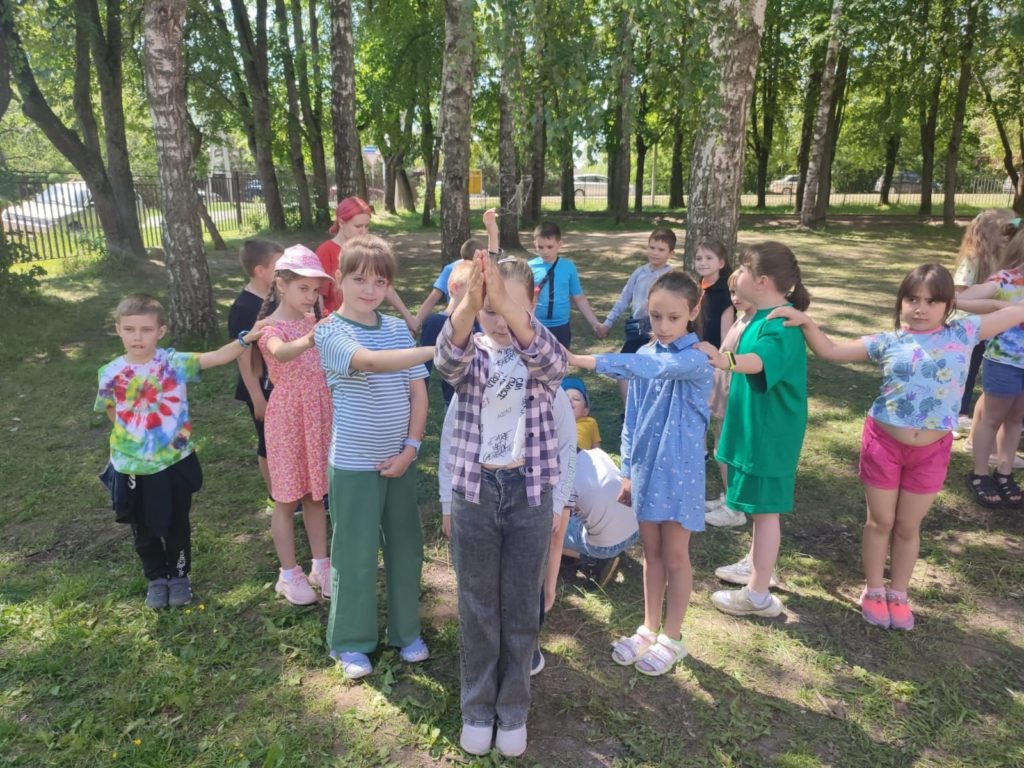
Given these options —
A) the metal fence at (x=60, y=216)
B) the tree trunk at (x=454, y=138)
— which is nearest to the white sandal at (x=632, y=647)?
the tree trunk at (x=454, y=138)

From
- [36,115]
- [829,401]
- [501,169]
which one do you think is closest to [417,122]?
[501,169]

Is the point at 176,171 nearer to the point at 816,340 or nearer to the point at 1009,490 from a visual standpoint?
the point at 816,340

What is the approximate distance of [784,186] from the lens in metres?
51.3

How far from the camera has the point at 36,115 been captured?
1173 cm

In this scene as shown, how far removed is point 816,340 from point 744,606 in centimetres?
138

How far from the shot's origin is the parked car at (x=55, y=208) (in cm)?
1741

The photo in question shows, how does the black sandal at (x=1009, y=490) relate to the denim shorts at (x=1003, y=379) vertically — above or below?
below

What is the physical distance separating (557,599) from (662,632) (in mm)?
618

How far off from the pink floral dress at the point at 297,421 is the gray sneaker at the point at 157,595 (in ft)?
2.81

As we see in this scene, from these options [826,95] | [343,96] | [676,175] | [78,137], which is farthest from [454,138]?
[676,175]

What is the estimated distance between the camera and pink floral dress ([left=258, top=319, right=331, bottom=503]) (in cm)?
329

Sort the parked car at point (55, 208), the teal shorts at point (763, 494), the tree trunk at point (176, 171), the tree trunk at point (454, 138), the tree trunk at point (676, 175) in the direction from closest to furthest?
1. the teal shorts at point (763, 494)
2. the tree trunk at point (176, 171)
3. the tree trunk at point (454, 138)
4. the parked car at point (55, 208)
5. the tree trunk at point (676, 175)

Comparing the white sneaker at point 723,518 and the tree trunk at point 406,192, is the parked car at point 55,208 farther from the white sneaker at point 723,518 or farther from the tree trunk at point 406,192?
the white sneaker at point 723,518

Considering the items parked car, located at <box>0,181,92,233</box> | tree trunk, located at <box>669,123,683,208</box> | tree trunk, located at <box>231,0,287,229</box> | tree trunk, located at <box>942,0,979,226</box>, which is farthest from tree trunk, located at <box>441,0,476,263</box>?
tree trunk, located at <box>669,123,683,208</box>
